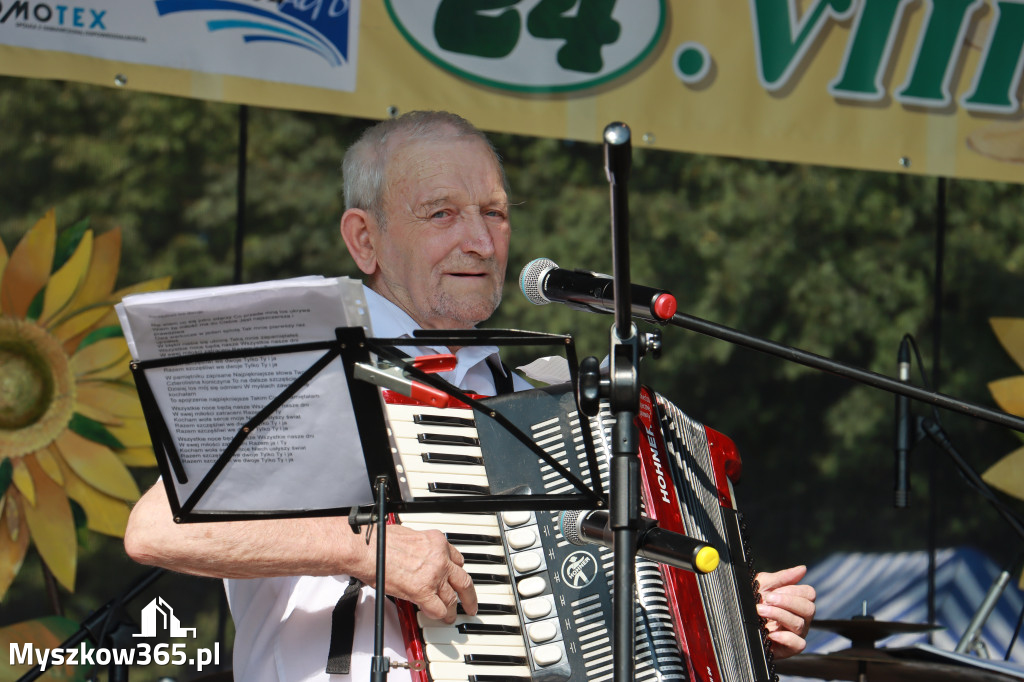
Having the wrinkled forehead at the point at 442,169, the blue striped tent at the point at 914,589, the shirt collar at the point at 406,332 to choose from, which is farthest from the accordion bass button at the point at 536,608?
the blue striped tent at the point at 914,589

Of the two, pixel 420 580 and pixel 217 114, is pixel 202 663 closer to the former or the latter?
pixel 217 114

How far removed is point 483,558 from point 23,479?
2623mm

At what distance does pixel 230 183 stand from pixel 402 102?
82 cm

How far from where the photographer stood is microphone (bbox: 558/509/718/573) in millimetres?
1478

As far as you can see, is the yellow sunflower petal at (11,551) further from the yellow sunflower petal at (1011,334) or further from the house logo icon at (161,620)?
the yellow sunflower petal at (1011,334)

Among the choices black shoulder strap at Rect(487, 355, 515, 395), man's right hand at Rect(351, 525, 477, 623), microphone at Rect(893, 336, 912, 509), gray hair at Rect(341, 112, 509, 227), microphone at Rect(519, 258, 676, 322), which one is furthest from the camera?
microphone at Rect(893, 336, 912, 509)

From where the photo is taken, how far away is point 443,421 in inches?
75.3

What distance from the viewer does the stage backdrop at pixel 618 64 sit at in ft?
12.7

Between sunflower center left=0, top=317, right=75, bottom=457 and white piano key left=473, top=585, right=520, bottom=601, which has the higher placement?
sunflower center left=0, top=317, right=75, bottom=457

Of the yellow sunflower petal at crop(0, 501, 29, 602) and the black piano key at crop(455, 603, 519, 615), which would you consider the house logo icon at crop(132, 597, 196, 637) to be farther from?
the black piano key at crop(455, 603, 519, 615)

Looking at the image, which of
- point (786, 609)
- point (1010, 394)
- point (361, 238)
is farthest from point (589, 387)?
point (1010, 394)

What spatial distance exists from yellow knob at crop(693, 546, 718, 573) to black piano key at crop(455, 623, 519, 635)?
518mm

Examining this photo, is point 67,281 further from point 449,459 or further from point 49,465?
point 449,459

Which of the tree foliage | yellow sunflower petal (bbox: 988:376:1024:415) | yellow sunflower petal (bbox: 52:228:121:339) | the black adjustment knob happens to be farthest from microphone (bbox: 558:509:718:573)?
yellow sunflower petal (bbox: 988:376:1024:415)
